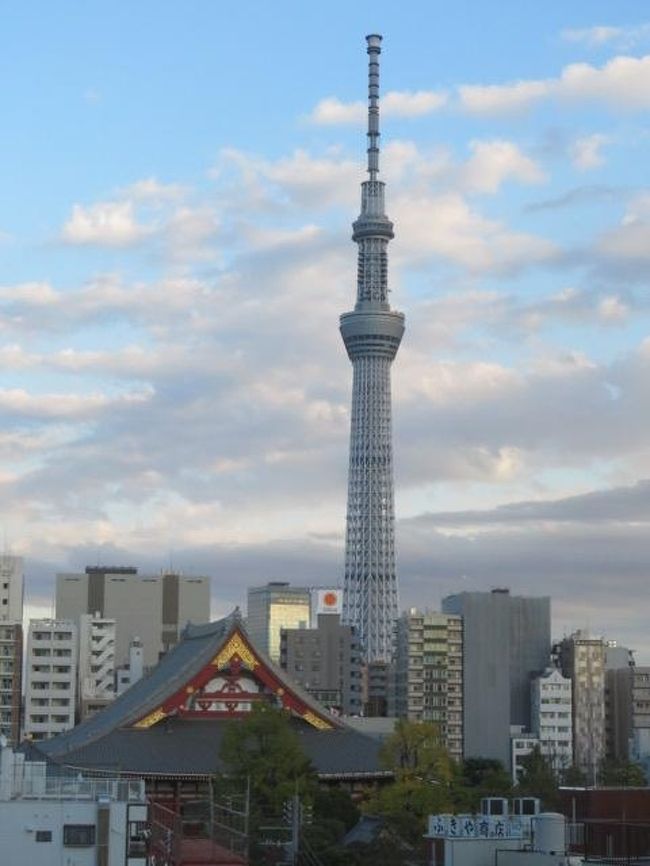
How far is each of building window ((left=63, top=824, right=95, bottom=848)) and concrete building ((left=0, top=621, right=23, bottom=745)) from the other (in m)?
69.7

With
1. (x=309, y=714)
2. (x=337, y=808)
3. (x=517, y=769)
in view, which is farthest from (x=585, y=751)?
(x=337, y=808)

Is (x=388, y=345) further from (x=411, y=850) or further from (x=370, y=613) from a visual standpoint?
(x=411, y=850)

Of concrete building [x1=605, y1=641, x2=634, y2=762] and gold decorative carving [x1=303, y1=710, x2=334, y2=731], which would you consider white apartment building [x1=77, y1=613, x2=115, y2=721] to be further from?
gold decorative carving [x1=303, y1=710, x2=334, y2=731]

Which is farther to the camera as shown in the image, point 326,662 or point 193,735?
point 326,662

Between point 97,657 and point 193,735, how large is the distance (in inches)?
2441

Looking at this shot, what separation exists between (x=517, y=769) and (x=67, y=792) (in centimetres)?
8476

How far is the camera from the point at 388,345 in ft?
616

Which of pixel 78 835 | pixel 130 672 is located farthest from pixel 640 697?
pixel 78 835

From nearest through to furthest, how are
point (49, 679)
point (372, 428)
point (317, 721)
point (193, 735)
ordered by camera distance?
1. point (193, 735)
2. point (317, 721)
3. point (49, 679)
4. point (372, 428)

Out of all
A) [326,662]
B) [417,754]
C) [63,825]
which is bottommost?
[63,825]

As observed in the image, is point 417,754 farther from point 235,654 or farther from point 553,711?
point 553,711

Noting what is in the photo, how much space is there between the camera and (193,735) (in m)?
69.4

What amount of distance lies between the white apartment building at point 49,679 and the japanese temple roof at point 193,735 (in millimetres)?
35462

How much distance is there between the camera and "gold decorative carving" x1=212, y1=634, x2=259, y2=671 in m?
71.1
